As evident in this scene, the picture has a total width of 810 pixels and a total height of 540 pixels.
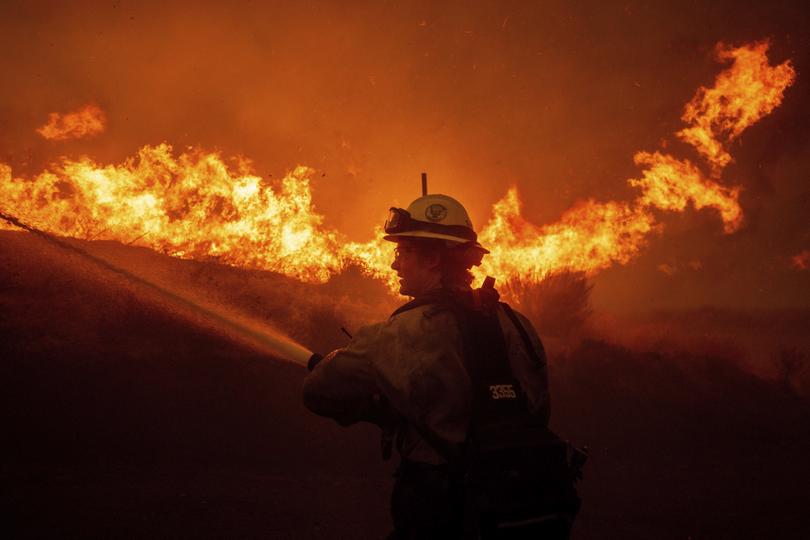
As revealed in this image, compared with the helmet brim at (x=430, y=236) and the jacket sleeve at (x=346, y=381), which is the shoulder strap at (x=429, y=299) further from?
the helmet brim at (x=430, y=236)

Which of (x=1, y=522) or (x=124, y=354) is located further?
(x=124, y=354)

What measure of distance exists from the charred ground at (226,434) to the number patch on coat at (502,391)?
421 centimetres

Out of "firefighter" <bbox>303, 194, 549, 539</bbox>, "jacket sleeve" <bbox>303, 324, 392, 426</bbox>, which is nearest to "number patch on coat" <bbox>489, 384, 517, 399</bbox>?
"firefighter" <bbox>303, 194, 549, 539</bbox>

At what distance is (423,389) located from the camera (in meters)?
2.25

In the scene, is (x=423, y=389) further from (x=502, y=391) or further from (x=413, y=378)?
(x=502, y=391)

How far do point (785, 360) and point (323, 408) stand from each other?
1891cm

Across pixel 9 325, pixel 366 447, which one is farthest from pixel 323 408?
pixel 9 325

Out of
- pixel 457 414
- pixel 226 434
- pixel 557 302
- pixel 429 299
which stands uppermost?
pixel 557 302

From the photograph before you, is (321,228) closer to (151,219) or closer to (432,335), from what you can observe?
(151,219)

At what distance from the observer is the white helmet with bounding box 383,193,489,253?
312 cm

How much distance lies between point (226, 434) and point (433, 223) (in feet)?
19.7

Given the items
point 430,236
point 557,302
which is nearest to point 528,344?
point 430,236

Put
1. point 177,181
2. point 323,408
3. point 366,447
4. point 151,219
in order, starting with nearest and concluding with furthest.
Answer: point 323,408 → point 366,447 → point 151,219 → point 177,181

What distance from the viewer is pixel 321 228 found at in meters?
18.2
